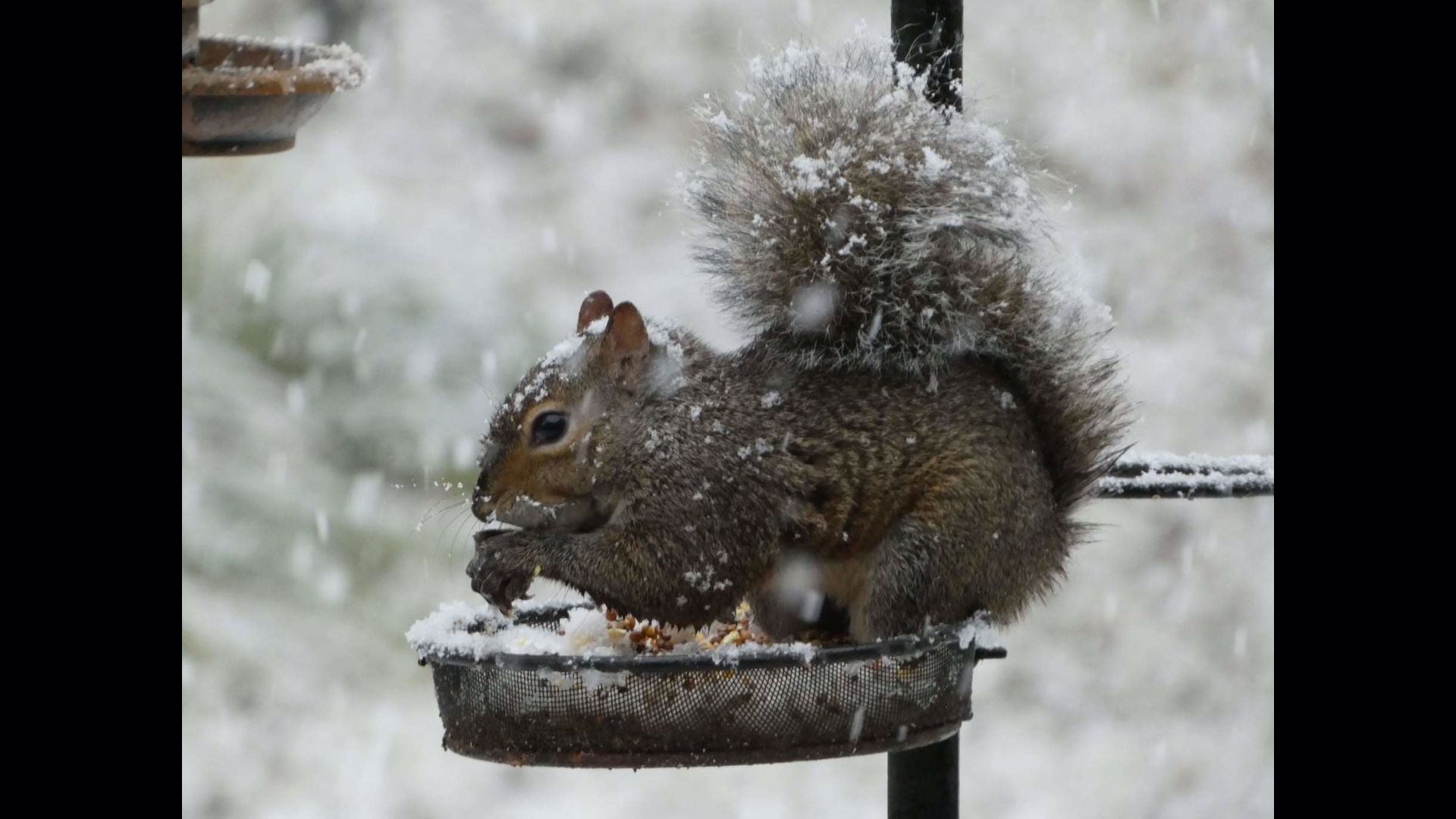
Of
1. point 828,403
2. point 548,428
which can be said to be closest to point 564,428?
point 548,428

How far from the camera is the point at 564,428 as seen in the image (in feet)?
5.82

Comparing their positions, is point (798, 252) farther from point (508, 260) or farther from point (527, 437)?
point (508, 260)

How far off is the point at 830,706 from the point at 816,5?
9.10 ft

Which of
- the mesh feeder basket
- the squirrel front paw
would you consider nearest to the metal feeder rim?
the mesh feeder basket

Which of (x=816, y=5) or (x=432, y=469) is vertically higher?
(x=816, y=5)

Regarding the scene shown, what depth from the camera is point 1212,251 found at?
406 centimetres

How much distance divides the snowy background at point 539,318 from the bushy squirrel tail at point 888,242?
180 cm

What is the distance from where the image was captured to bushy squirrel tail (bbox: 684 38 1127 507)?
1812 millimetres

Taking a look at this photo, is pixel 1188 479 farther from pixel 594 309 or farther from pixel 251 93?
pixel 251 93

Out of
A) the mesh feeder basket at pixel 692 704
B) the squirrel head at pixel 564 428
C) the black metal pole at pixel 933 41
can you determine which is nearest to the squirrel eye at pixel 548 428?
the squirrel head at pixel 564 428

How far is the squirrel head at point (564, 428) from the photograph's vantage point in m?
1.75

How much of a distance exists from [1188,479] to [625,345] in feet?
2.09

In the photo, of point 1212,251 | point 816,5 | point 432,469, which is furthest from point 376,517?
point 1212,251

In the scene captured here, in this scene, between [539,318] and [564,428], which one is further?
[539,318]
